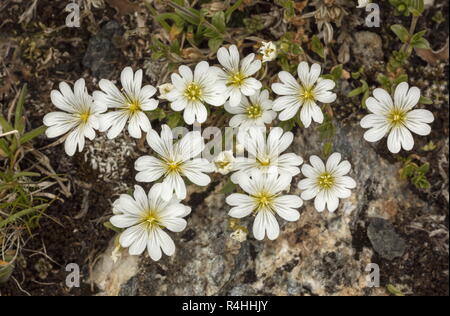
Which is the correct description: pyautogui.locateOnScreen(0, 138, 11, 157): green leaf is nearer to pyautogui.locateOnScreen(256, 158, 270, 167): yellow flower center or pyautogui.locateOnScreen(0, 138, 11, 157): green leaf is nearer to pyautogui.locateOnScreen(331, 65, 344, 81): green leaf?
pyautogui.locateOnScreen(256, 158, 270, 167): yellow flower center

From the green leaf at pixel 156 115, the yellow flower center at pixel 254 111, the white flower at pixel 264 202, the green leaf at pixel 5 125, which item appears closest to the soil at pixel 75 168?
the green leaf at pixel 5 125

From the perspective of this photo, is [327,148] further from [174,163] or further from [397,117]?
[174,163]

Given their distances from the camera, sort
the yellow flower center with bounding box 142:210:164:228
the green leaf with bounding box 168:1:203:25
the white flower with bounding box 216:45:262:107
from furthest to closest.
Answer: the green leaf with bounding box 168:1:203:25, the white flower with bounding box 216:45:262:107, the yellow flower center with bounding box 142:210:164:228

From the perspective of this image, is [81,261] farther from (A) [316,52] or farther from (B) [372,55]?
(B) [372,55]

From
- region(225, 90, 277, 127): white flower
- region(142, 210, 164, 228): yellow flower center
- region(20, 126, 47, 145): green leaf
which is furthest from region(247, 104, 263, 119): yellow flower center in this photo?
region(20, 126, 47, 145): green leaf

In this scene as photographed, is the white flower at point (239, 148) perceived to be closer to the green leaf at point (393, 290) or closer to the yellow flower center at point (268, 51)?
the yellow flower center at point (268, 51)

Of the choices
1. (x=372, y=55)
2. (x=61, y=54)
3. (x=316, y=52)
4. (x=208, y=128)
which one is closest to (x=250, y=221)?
(x=208, y=128)
